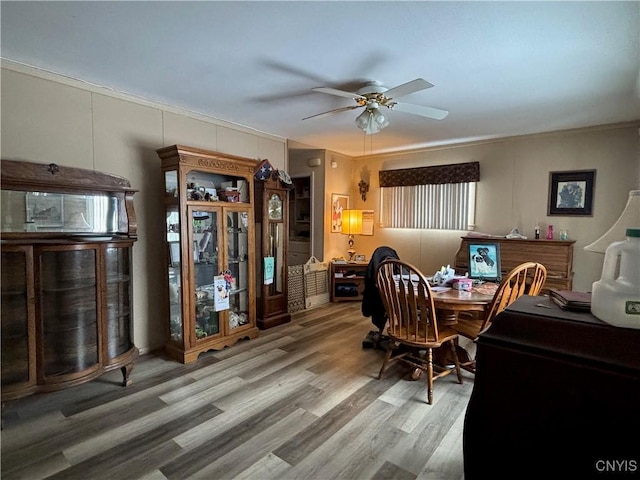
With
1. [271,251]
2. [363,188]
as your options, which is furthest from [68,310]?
[363,188]

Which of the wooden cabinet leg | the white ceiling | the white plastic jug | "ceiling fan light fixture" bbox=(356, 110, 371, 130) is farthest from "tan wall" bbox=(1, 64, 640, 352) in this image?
the white plastic jug

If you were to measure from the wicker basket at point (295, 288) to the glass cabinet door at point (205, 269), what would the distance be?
1337 millimetres

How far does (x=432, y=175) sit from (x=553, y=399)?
4.60 metres

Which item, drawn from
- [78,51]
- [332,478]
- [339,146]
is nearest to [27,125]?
[78,51]

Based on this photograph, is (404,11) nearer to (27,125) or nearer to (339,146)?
(27,125)

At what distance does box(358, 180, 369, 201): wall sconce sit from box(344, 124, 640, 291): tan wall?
61 centimetres

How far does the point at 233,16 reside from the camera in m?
1.82

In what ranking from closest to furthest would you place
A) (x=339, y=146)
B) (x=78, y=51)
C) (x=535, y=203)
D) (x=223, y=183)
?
(x=78, y=51) → (x=223, y=183) → (x=535, y=203) → (x=339, y=146)

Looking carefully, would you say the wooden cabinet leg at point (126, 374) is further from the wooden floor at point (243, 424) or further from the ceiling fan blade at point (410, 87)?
the ceiling fan blade at point (410, 87)

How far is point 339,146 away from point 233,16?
3409mm

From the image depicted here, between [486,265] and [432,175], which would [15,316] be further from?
[432,175]

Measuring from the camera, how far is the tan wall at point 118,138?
2.43 meters

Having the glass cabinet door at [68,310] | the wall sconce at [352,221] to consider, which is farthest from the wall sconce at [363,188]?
the glass cabinet door at [68,310]

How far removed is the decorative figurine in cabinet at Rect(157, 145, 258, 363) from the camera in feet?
9.95
